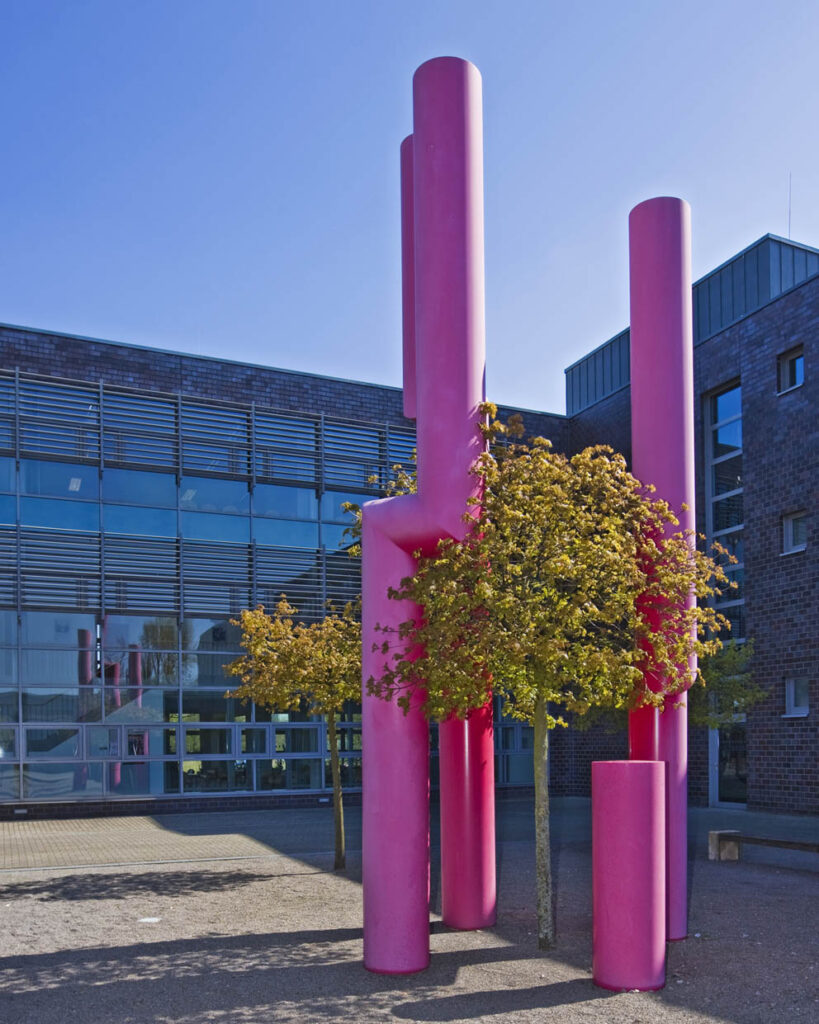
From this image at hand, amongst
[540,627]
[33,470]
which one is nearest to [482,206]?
[540,627]

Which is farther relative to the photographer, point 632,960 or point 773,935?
point 773,935

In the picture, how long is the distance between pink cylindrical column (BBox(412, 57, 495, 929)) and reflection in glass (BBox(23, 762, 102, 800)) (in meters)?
16.7

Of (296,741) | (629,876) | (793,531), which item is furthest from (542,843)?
(296,741)

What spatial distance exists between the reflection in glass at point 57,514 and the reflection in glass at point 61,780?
499cm

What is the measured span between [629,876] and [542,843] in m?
1.23

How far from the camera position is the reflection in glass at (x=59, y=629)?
73.6 feet

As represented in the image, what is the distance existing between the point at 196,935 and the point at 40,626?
47.4 feet

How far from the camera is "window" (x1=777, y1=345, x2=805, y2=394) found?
74.9 ft

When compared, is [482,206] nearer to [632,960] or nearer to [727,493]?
[632,960]

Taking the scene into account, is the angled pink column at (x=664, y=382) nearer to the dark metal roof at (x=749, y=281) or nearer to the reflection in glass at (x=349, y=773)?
the dark metal roof at (x=749, y=281)

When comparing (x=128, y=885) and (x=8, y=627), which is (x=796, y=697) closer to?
(x=128, y=885)

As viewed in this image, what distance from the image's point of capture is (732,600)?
24.6 metres

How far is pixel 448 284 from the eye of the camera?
8414 millimetres

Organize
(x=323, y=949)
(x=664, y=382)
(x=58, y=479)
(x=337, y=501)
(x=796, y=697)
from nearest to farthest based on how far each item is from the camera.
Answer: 1. (x=323, y=949)
2. (x=664, y=382)
3. (x=796, y=697)
4. (x=58, y=479)
5. (x=337, y=501)
